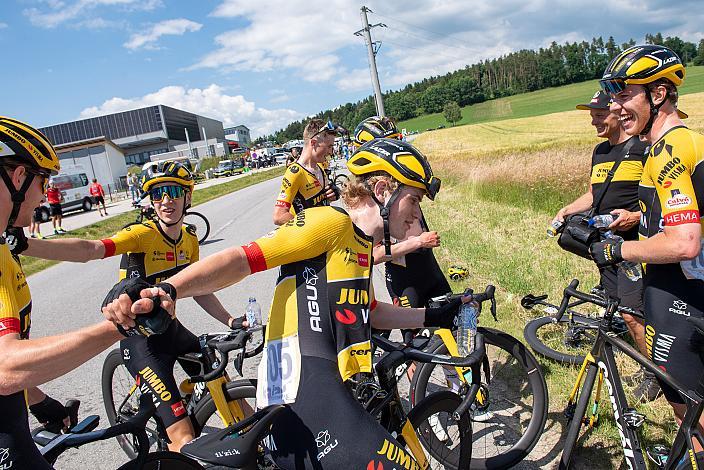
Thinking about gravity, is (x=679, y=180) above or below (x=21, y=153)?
below

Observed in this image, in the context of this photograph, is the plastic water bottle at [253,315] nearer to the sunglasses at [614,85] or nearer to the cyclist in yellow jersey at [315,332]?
the cyclist in yellow jersey at [315,332]

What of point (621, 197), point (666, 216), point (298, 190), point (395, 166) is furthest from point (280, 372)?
point (298, 190)

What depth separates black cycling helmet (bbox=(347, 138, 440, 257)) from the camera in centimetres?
234

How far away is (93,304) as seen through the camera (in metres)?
8.84

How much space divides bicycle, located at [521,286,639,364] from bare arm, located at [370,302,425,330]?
83.4 inches

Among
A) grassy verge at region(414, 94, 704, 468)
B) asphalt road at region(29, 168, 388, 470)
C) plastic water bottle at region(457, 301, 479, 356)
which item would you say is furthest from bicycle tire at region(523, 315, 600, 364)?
asphalt road at region(29, 168, 388, 470)

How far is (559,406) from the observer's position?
3.76 meters

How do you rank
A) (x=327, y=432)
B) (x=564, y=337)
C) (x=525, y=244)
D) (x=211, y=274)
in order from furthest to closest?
(x=525, y=244), (x=564, y=337), (x=327, y=432), (x=211, y=274)

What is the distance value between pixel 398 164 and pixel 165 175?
2.15 meters

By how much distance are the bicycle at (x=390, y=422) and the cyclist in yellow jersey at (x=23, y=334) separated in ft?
1.90

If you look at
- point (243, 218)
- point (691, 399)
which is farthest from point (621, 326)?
point (243, 218)

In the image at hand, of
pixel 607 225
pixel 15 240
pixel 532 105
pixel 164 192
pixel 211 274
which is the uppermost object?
pixel 532 105

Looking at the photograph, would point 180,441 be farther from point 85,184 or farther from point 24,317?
point 85,184

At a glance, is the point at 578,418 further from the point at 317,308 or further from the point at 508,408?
the point at 317,308
